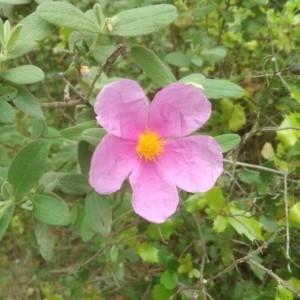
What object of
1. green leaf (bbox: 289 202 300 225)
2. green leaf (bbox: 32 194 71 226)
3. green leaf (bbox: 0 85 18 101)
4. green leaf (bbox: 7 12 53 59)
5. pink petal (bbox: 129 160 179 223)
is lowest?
green leaf (bbox: 289 202 300 225)

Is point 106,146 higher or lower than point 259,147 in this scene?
higher

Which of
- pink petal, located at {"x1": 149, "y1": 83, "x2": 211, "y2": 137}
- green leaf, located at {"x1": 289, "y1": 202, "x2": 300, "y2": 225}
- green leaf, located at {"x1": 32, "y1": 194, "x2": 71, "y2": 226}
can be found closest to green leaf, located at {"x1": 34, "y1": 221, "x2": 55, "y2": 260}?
green leaf, located at {"x1": 32, "y1": 194, "x2": 71, "y2": 226}

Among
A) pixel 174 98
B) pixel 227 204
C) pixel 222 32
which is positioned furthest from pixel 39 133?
pixel 222 32

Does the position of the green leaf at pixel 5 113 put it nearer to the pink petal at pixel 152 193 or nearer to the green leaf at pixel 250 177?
the pink petal at pixel 152 193

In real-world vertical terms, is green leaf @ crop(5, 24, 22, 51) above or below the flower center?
above

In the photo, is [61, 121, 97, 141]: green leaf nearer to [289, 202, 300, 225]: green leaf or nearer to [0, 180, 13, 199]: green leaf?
[0, 180, 13, 199]: green leaf

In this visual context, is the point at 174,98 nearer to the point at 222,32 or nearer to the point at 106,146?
the point at 106,146

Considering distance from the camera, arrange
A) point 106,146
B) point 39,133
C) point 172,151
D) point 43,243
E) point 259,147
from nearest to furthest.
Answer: point 106,146 < point 172,151 < point 43,243 < point 39,133 < point 259,147

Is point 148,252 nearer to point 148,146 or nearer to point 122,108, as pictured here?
point 148,146
